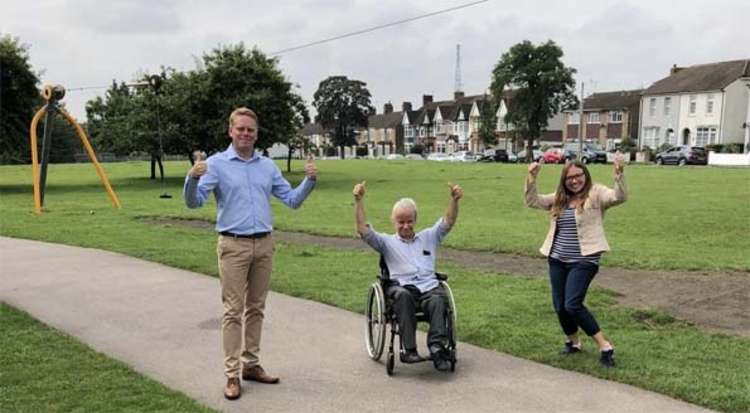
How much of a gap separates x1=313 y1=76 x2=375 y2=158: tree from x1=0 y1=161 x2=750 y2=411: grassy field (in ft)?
307

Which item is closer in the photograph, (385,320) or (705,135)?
(385,320)

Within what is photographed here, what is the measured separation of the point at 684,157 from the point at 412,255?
46496 millimetres

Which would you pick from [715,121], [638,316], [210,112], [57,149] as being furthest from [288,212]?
[57,149]

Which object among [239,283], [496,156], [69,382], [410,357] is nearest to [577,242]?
[410,357]

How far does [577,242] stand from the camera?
17.5 ft

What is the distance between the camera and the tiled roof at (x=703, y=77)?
6225cm

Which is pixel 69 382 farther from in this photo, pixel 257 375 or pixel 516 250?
pixel 516 250

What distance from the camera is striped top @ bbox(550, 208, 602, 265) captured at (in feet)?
17.4

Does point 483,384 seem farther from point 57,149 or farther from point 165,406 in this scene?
point 57,149

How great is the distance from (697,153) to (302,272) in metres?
44.0

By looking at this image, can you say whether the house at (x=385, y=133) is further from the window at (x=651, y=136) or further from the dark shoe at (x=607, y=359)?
the dark shoe at (x=607, y=359)

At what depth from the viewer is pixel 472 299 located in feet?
24.8

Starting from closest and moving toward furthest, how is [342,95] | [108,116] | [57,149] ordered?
[108,116]
[57,149]
[342,95]

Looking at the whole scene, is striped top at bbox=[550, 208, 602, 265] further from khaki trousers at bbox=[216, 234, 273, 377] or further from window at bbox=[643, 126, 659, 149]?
window at bbox=[643, 126, 659, 149]
